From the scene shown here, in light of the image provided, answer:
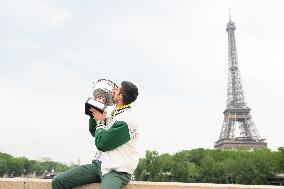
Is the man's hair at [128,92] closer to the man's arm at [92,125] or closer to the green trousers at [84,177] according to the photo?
the man's arm at [92,125]

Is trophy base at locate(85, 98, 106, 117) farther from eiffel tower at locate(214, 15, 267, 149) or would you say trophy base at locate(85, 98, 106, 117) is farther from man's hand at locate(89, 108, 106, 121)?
eiffel tower at locate(214, 15, 267, 149)

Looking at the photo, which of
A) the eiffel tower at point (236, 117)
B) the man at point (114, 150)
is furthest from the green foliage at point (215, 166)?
the man at point (114, 150)

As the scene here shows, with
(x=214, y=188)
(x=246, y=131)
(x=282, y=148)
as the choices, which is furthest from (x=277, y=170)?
(x=214, y=188)

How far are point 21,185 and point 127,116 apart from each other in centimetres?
121

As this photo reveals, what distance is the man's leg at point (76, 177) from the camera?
4508 mm

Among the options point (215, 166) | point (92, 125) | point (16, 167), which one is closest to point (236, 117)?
point (215, 166)

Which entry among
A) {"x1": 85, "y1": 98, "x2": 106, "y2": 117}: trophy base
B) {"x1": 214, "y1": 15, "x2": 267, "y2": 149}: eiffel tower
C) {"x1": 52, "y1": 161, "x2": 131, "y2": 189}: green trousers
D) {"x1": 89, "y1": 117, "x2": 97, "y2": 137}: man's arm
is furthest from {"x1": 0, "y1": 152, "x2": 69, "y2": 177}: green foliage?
{"x1": 85, "y1": 98, "x2": 106, "y2": 117}: trophy base

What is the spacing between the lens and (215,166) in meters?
64.8

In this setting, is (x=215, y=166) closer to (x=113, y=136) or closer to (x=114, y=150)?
(x=114, y=150)

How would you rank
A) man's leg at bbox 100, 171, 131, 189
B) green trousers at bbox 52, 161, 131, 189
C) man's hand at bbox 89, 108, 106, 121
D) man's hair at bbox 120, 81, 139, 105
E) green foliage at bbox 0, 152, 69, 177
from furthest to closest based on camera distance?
green foliage at bbox 0, 152, 69, 177 < man's hair at bbox 120, 81, 139, 105 < man's hand at bbox 89, 108, 106, 121 < green trousers at bbox 52, 161, 131, 189 < man's leg at bbox 100, 171, 131, 189

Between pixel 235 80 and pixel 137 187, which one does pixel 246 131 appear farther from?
pixel 137 187

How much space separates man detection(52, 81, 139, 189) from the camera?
4254 millimetres

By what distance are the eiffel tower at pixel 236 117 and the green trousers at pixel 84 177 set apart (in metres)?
74.6

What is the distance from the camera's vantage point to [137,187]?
14.6 feet
